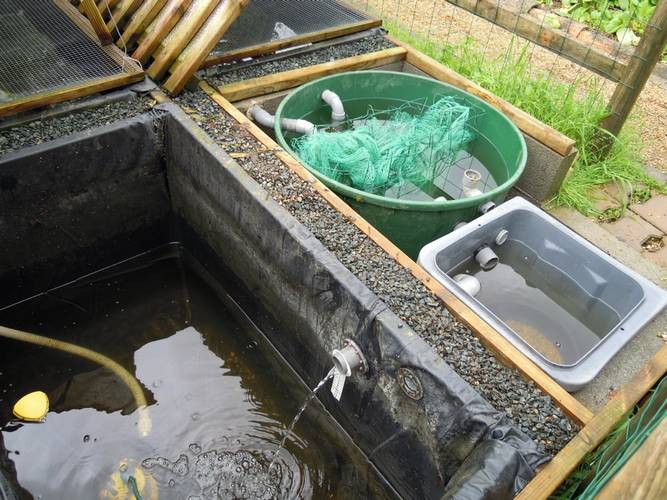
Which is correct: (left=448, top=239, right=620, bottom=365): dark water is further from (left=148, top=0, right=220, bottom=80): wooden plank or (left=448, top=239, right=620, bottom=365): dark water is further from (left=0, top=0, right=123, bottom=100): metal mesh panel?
(left=0, top=0, right=123, bottom=100): metal mesh panel

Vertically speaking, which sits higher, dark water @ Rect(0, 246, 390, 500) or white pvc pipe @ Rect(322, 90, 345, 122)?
white pvc pipe @ Rect(322, 90, 345, 122)

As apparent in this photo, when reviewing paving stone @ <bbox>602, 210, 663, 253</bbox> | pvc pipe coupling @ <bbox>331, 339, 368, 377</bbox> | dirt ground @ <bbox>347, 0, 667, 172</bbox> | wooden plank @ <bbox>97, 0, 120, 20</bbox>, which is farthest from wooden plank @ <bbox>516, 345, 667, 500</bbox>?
wooden plank @ <bbox>97, 0, 120, 20</bbox>

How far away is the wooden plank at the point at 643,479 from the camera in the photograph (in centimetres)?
97

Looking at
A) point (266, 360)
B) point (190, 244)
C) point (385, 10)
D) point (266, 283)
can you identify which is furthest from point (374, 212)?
point (385, 10)

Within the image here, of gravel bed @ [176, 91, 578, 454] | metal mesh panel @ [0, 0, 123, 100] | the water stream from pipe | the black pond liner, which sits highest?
metal mesh panel @ [0, 0, 123, 100]

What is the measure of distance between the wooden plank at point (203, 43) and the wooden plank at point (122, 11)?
1.90ft

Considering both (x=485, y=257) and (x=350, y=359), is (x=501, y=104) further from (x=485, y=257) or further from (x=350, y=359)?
(x=350, y=359)

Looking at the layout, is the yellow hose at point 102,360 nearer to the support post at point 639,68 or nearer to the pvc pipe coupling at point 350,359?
the pvc pipe coupling at point 350,359

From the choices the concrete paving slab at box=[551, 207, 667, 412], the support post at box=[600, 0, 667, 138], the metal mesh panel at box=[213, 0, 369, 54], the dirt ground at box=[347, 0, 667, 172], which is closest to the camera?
the concrete paving slab at box=[551, 207, 667, 412]

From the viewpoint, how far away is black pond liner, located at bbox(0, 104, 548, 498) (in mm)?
2014

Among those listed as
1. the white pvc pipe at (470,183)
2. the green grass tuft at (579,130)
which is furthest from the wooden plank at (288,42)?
the white pvc pipe at (470,183)

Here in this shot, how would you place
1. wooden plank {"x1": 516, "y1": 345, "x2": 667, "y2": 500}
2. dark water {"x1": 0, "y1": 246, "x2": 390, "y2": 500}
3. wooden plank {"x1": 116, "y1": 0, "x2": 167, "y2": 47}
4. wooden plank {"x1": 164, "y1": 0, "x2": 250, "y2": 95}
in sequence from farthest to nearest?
1. wooden plank {"x1": 116, "y1": 0, "x2": 167, "y2": 47}
2. wooden plank {"x1": 164, "y1": 0, "x2": 250, "y2": 95}
3. dark water {"x1": 0, "y1": 246, "x2": 390, "y2": 500}
4. wooden plank {"x1": 516, "y1": 345, "x2": 667, "y2": 500}

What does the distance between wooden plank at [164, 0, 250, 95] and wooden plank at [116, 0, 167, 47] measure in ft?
1.31

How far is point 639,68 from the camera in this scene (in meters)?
3.17
